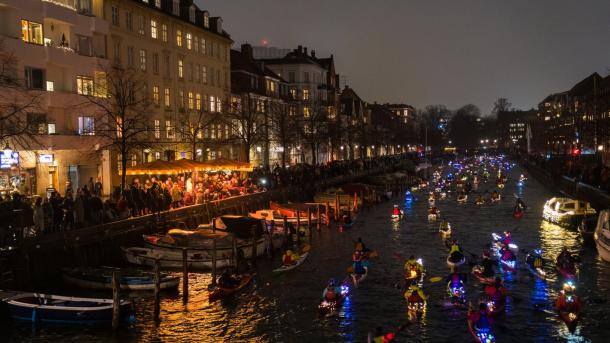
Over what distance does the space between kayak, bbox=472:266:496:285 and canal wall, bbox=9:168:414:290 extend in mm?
18951

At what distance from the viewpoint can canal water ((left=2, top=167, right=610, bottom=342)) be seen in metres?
24.0

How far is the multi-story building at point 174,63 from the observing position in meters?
57.7

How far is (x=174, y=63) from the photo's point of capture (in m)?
65.7

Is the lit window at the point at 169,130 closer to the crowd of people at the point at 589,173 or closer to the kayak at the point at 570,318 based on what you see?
the crowd of people at the point at 589,173

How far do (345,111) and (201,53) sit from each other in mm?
78958

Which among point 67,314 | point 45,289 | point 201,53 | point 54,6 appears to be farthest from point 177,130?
point 67,314

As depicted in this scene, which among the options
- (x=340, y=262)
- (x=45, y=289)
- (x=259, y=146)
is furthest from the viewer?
(x=259, y=146)

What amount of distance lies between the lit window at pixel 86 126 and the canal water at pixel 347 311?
2027cm

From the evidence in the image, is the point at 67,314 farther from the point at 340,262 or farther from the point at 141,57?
the point at 141,57

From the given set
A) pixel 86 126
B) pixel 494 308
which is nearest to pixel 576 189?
pixel 494 308

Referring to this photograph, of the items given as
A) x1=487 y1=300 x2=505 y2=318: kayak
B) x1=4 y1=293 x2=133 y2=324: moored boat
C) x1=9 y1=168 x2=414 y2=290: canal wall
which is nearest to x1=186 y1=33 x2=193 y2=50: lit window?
x1=9 y1=168 x2=414 y2=290: canal wall

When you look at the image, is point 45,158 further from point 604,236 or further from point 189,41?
point 604,236

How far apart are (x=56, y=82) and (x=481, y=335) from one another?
3696 centimetres

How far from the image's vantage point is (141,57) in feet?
197
